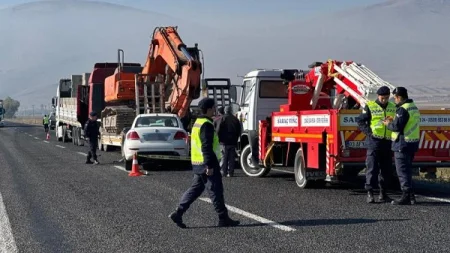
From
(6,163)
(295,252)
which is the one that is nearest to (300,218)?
(295,252)

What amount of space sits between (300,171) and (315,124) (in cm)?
138

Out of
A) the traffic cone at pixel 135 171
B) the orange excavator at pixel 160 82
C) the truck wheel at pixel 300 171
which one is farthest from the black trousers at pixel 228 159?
the orange excavator at pixel 160 82

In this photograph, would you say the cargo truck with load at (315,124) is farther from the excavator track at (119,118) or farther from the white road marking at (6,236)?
the excavator track at (119,118)

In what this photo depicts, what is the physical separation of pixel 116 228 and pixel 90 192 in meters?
4.35

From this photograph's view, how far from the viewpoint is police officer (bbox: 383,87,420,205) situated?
11500 mm

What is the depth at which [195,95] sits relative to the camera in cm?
2208

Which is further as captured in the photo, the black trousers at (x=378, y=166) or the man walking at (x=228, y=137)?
the man walking at (x=228, y=137)

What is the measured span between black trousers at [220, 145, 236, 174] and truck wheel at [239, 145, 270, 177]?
0.46 m

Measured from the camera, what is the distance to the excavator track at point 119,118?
24.6 m

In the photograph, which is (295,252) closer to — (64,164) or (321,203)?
(321,203)

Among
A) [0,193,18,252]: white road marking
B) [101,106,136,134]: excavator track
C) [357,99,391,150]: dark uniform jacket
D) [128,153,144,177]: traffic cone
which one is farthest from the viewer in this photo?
[101,106,136,134]: excavator track

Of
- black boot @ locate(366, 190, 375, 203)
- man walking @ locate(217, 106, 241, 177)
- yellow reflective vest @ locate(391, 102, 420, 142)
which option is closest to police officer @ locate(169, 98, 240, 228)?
black boot @ locate(366, 190, 375, 203)

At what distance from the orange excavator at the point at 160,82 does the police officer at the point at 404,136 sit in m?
10.5

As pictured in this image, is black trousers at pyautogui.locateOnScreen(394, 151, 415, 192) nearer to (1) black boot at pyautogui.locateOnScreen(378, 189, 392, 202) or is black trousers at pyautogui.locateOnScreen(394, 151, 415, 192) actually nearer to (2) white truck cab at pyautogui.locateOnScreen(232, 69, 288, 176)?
(1) black boot at pyautogui.locateOnScreen(378, 189, 392, 202)
